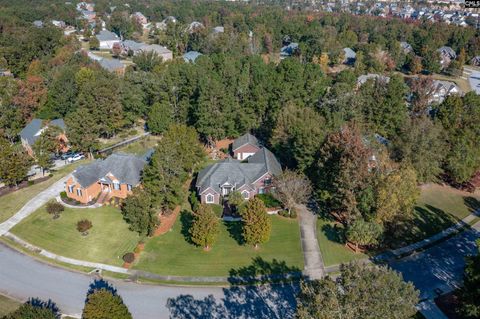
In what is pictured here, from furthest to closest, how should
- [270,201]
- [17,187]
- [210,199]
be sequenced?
[17,187] < [210,199] < [270,201]

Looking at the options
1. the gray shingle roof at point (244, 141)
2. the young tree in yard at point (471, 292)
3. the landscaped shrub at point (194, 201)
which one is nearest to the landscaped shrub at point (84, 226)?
the landscaped shrub at point (194, 201)

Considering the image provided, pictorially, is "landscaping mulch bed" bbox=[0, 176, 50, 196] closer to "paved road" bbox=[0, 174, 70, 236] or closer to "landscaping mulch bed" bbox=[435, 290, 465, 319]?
"paved road" bbox=[0, 174, 70, 236]

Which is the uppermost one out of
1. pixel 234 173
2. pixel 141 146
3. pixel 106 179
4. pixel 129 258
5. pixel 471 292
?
pixel 471 292

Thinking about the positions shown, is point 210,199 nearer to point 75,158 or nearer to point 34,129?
point 75,158

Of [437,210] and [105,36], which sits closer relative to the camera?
[437,210]

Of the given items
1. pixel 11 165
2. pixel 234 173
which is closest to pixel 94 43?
pixel 11 165

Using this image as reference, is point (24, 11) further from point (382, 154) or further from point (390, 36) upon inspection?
point (382, 154)

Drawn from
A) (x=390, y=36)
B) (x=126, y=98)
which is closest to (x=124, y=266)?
(x=126, y=98)

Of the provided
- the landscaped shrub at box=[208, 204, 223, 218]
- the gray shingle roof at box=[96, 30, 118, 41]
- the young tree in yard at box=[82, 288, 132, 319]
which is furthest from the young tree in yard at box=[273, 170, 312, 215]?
the gray shingle roof at box=[96, 30, 118, 41]
